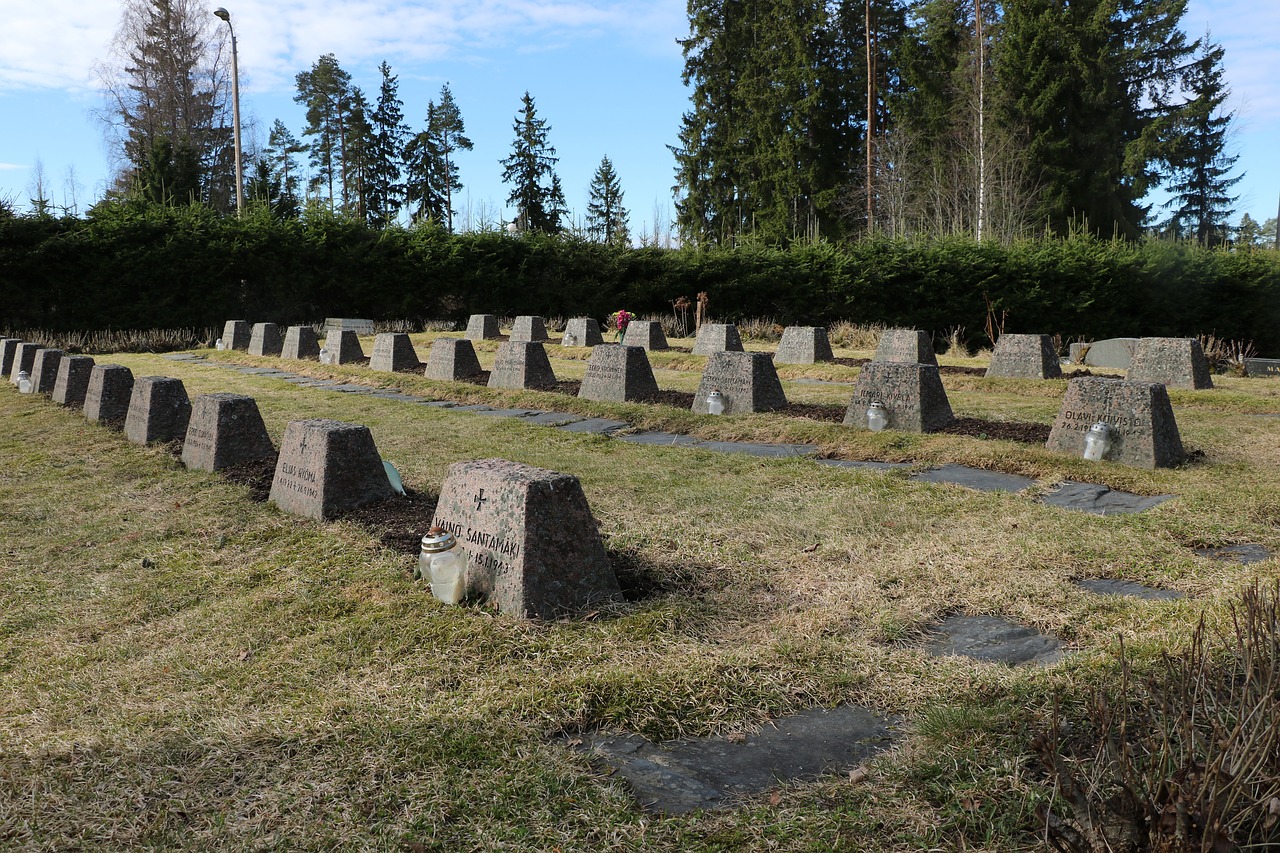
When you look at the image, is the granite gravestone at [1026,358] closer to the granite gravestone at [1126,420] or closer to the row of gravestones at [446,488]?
the granite gravestone at [1126,420]

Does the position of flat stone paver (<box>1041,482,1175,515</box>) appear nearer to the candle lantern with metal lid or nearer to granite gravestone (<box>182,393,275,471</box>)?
the candle lantern with metal lid

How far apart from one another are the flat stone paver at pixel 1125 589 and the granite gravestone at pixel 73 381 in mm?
10499

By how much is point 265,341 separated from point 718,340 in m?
9.14

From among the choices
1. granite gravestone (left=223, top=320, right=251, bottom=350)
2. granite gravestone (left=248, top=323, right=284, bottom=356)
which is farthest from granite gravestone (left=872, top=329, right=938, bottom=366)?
granite gravestone (left=223, top=320, right=251, bottom=350)

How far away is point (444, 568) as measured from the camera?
11.3 feet

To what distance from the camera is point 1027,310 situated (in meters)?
21.5

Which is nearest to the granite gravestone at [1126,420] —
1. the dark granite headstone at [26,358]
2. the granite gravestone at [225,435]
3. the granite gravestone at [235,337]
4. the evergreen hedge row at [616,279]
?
the granite gravestone at [225,435]

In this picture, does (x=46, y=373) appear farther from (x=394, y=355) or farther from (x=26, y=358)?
(x=394, y=355)

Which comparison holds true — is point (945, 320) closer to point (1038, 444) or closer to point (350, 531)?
point (1038, 444)

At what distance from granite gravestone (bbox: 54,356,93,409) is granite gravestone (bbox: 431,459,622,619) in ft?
28.3

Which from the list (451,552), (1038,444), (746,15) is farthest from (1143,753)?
(746,15)

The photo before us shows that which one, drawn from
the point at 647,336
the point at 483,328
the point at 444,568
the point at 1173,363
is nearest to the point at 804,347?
the point at 647,336

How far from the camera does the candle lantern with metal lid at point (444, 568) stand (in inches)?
135

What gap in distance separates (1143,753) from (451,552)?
8.12 ft
